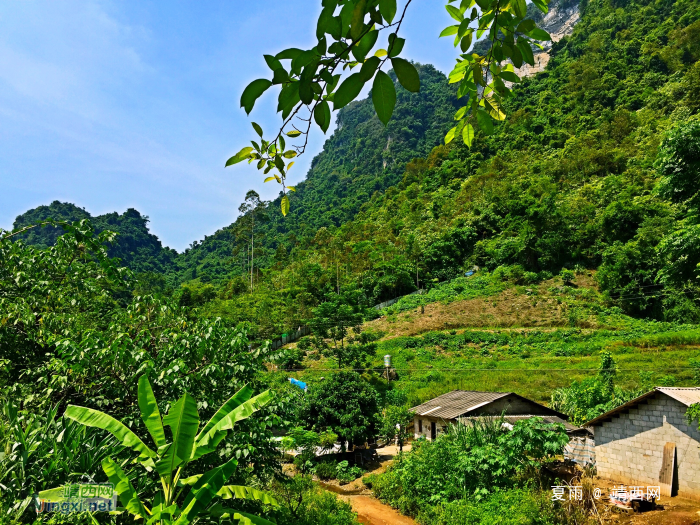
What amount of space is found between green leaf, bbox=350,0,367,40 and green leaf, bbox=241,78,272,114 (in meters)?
0.18

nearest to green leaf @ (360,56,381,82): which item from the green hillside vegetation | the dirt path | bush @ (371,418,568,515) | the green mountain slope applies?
bush @ (371,418,568,515)

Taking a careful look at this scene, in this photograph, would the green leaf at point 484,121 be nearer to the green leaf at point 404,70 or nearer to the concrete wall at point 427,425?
the green leaf at point 404,70

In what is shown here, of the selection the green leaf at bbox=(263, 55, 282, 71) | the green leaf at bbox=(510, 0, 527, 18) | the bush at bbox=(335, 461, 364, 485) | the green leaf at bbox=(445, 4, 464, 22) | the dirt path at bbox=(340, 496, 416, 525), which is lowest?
the bush at bbox=(335, 461, 364, 485)

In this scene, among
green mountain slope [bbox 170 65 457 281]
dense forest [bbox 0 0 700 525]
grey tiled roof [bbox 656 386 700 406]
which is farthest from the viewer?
green mountain slope [bbox 170 65 457 281]

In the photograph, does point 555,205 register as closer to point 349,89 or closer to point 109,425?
point 109,425

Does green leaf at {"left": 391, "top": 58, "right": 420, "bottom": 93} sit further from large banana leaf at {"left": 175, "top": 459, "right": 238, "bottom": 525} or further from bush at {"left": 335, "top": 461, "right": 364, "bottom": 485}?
bush at {"left": 335, "top": 461, "right": 364, "bottom": 485}

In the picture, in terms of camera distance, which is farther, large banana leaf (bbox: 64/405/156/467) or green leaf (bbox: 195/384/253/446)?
green leaf (bbox: 195/384/253/446)

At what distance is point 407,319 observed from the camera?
30.4 m

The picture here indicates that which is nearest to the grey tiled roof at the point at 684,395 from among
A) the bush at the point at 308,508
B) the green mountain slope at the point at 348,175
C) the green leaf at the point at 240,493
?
the bush at the point at 308,508

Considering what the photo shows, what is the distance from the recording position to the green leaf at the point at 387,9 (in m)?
0.70

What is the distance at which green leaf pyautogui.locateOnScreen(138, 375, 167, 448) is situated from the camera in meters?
3.38

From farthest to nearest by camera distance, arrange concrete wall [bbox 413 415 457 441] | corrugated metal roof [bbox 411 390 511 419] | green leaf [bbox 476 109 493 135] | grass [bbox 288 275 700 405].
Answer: grass [bbox 288 275 700 405] → corrugated metal roof [bbox 411 390 511 419] → concrete wall [bbox 413 415 457 441] → green leaf [bbox 476 109 493 135]

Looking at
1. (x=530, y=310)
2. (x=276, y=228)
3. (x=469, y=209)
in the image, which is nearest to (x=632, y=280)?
(x=530, y=310)

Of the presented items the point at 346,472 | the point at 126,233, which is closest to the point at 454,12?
the point at 346,472
